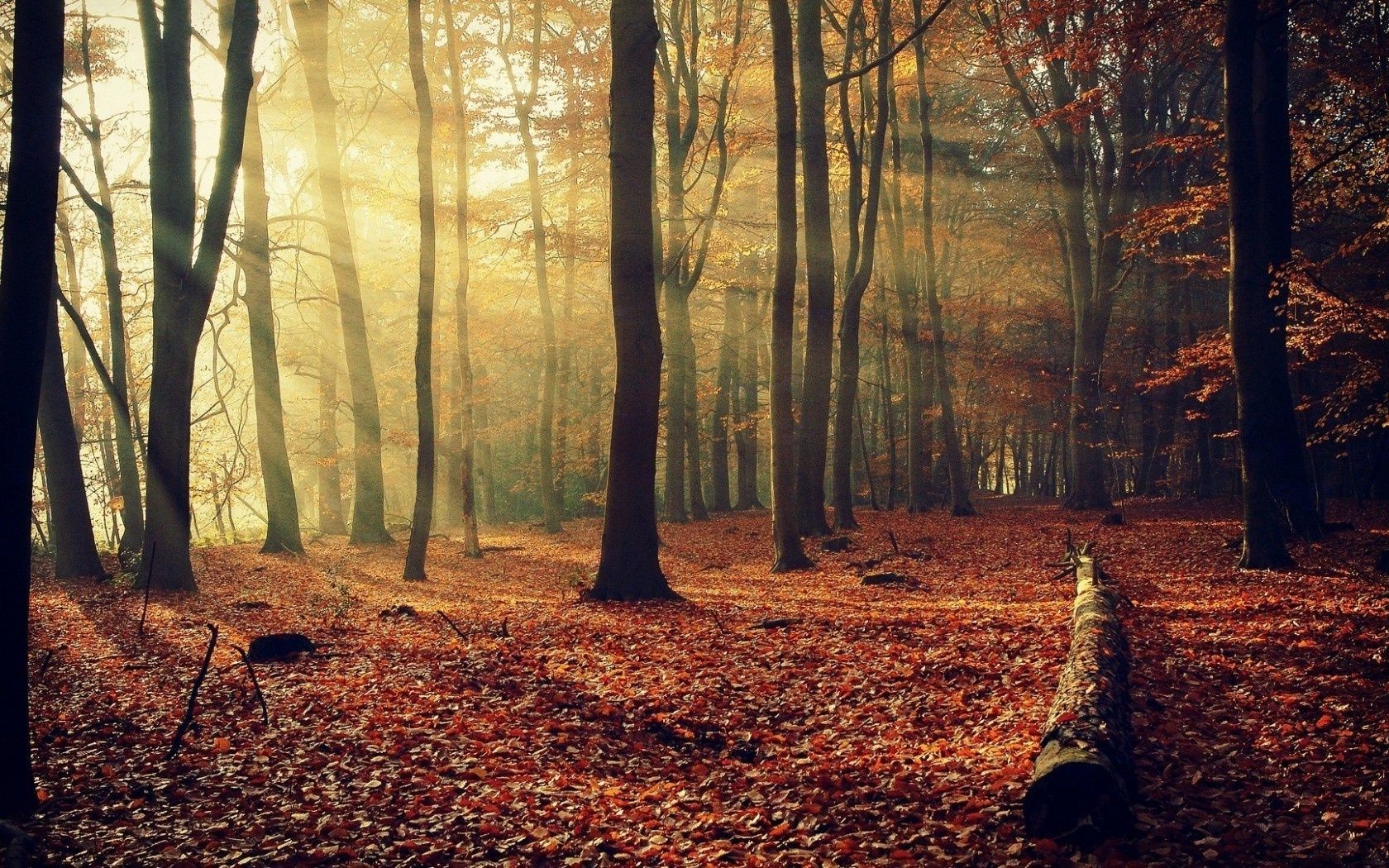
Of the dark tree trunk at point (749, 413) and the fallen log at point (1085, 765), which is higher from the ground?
the dark tree trunk at point (749, 413)

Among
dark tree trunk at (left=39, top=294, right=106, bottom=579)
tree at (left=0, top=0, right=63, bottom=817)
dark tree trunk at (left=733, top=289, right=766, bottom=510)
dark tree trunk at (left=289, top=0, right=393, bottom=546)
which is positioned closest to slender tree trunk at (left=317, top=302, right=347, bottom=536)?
dark tree trunk at (left=289, top=0, right=393, bottom=546)

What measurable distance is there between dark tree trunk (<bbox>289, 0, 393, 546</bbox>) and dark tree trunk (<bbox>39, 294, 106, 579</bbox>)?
207 inches

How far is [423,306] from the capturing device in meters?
13.8

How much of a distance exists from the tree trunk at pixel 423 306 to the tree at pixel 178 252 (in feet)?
8.36

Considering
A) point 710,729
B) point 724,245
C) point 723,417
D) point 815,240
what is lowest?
point 710,729

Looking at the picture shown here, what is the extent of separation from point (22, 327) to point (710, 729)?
4.84m

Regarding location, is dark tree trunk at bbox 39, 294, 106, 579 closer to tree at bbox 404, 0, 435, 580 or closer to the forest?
the forest

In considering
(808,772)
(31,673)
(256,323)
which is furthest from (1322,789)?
(256,323)

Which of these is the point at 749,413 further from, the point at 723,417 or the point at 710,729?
the point at 710,729

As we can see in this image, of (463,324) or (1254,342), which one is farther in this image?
(463,324)

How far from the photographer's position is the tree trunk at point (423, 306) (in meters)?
13.6

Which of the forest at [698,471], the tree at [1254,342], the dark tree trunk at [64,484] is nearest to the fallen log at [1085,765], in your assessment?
the forest at [698,471]

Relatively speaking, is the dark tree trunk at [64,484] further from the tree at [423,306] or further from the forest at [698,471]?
the tree at [423,306]

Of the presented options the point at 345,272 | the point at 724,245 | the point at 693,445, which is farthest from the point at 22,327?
the point at 693,445
